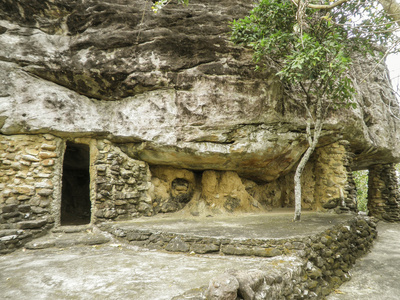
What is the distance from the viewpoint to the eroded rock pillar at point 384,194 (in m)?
9.25

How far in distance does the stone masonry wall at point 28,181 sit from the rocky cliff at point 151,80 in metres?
0.49

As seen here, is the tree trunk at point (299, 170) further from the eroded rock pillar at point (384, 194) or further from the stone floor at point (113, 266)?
the eroded rock pillar at point (384, 194)

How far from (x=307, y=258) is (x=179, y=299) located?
83.9 inches

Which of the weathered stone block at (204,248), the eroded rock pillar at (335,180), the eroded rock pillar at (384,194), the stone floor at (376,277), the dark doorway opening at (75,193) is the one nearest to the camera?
the stone floor at (376,277)

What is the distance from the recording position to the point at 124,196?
18.3 feet

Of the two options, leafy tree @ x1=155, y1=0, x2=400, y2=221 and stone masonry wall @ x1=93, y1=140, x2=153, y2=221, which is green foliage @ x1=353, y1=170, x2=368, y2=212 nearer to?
leafy tree @ x1=155, y1=0, x2=400, y2=221

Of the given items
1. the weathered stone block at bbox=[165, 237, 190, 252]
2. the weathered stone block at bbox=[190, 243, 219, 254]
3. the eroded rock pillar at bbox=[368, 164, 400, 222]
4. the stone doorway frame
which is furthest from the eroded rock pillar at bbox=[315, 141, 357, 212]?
the stone doorway frame

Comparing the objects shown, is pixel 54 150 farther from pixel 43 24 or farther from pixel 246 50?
pixel 246 50

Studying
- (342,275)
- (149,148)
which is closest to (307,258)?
(342,275)

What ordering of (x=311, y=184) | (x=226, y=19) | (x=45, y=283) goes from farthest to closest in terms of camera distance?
(x=311, y=184) < (x=226, y=19) < (x=45, y=283)

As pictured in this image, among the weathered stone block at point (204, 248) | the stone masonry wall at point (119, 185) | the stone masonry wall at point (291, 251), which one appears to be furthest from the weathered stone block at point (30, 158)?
the weathered stone block at point (204, 248)

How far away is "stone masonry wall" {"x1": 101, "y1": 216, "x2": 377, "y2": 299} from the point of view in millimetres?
2872

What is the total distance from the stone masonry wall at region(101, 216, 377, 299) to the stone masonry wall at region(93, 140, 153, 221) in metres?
0.77

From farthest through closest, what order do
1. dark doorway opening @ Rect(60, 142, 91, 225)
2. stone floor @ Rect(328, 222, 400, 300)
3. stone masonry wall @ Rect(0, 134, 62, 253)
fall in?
dark doorway opening @ Rect(60, 142, 91, 225)
stone masonry wall @ Rect(0, 134, 62, 253)
stone floor @ Rect(328, 222, 400, 300)
